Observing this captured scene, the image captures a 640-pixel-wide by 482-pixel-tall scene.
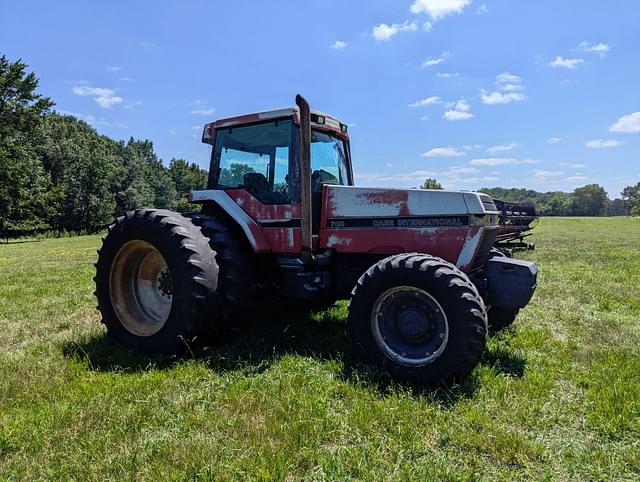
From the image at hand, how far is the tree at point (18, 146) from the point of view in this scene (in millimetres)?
31047

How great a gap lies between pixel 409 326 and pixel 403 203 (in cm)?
127

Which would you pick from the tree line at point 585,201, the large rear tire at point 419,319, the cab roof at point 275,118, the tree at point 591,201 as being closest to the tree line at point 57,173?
the cab roof at point 275,118

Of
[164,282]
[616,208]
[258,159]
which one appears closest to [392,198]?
[258,159]

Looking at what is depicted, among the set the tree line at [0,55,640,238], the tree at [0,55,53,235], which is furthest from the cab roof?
the tree at [0,55,53,235]

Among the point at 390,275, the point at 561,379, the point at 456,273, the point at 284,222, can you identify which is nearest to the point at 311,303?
the point at 284,222

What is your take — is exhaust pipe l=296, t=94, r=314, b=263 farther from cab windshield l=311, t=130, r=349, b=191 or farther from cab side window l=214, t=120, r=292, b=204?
cab windshield l=311, t=130, r=349, b=191

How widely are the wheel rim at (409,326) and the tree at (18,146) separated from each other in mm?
35236

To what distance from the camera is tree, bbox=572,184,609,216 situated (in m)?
136

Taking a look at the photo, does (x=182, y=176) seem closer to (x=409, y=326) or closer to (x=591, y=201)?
(x=409, y=326)

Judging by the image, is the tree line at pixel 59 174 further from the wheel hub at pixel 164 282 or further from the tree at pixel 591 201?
the tree at pixel 591 201

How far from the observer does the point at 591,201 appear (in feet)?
458

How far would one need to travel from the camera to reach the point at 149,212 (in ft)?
14.9

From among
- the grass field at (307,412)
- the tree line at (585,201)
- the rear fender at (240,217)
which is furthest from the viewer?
the tree line at (585,201)

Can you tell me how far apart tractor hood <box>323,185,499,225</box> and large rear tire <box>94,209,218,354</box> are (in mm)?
1407
